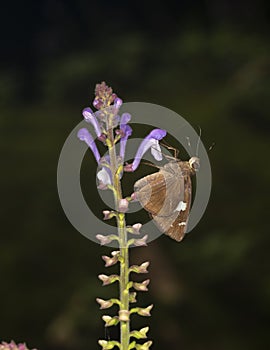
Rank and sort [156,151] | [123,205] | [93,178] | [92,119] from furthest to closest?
[93,178]
[156,151]
[92,119]
[123,205]

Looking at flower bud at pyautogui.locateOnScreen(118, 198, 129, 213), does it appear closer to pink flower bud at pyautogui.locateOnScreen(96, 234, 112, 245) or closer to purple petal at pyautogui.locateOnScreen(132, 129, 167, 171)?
pink flower bud at pyautogui.locateOnScreen(96, 234, 112, 245)

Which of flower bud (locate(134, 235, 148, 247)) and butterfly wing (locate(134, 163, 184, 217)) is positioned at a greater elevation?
butterfly wing (locate(134, 163, 184, 217))

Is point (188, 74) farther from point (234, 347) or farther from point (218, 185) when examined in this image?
point (234, 347)

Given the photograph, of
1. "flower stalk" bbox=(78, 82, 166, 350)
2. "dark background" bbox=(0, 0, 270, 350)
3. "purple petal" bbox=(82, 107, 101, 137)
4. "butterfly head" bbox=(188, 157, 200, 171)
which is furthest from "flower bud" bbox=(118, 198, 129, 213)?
"dark background" bbox=(0, 0, 270, 350)

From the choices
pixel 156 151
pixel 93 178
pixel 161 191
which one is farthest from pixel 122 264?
pixel 93 178

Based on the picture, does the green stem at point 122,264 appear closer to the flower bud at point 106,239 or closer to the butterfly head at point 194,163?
the flower bud at point 106,239

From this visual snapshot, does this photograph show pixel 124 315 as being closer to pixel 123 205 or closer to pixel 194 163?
pixel 123 205
